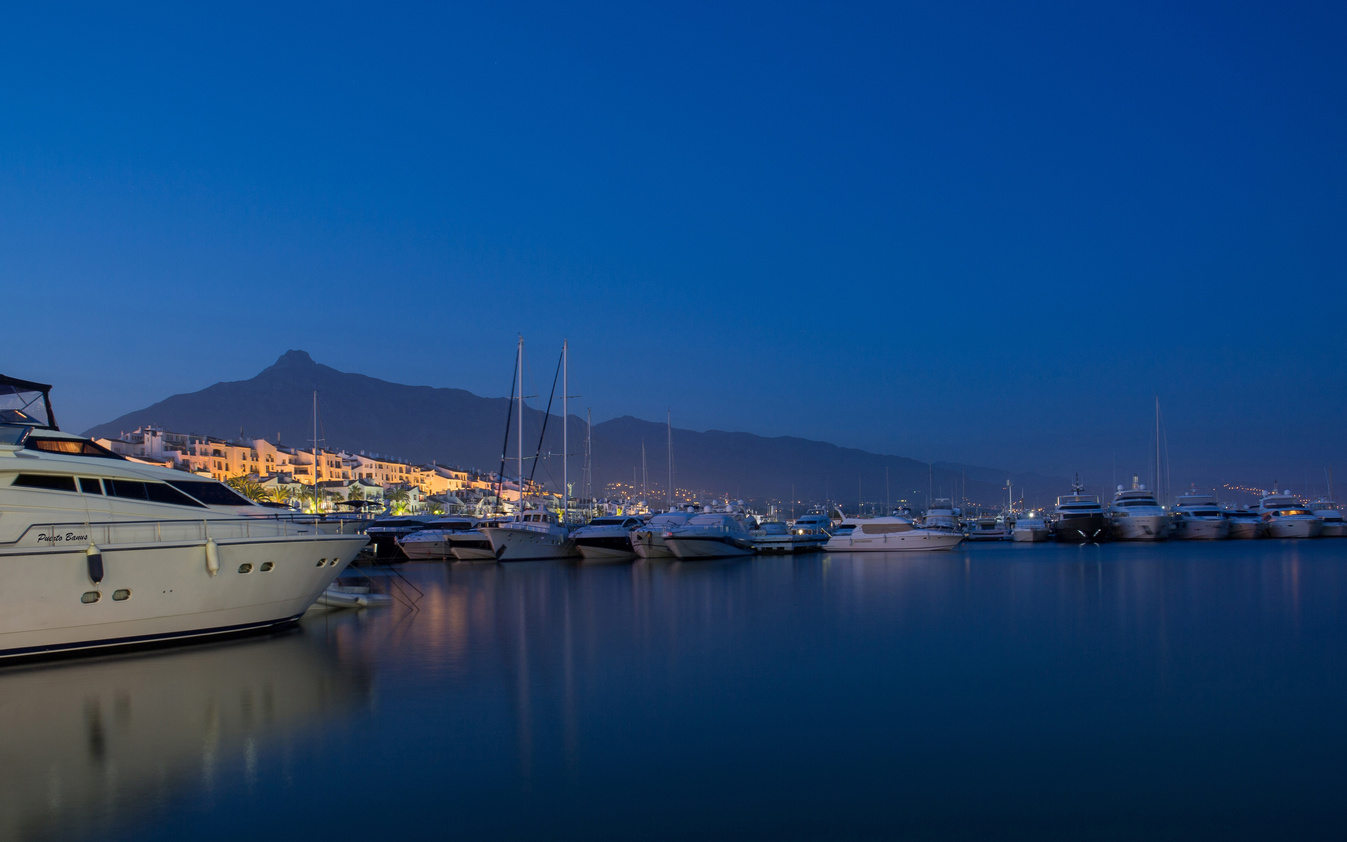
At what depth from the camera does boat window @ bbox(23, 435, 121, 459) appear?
16.6m

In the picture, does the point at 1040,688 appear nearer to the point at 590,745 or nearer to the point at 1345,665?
the point at 1345,665

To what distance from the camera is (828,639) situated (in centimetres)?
1828

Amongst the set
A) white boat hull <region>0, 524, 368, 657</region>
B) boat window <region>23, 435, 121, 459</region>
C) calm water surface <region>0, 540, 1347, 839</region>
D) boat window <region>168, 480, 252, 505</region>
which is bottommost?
calm water surface <region>0, 540, 1347, 839</region>

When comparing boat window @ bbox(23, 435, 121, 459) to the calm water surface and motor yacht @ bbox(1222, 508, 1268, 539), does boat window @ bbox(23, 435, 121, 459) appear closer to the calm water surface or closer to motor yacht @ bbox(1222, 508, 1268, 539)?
the calm water surface

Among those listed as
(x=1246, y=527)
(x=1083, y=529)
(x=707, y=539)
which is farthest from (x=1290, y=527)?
(x=707, y=539)

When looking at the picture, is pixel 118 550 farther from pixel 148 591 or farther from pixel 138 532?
pixel 148 591

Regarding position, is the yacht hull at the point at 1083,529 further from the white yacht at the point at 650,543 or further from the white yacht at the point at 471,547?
the white yacht at the point at 471,547

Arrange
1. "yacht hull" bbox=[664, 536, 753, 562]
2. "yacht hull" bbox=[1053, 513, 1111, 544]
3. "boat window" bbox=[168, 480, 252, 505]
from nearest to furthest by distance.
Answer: "boat window" bbox=[168, 480, 252, 505]
"yacht hull" bbox=[664, 536, 753, 562]
"yacht hull" bbox=[1053, 513, 1111, 544]

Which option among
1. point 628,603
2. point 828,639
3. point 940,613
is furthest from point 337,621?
point 940,613

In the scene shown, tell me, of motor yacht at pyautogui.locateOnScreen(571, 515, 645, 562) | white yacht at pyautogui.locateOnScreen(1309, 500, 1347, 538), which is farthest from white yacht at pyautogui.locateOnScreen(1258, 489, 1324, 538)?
motor yacht at pyautogui.locateOnScreen(571, 515, 645, 562)

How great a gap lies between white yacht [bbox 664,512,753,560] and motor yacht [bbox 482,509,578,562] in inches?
244

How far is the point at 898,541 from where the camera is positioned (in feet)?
183

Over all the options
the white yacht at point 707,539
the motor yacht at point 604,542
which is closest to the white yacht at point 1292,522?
the white yacht at point 707,539

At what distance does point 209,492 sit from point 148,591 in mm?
3150
